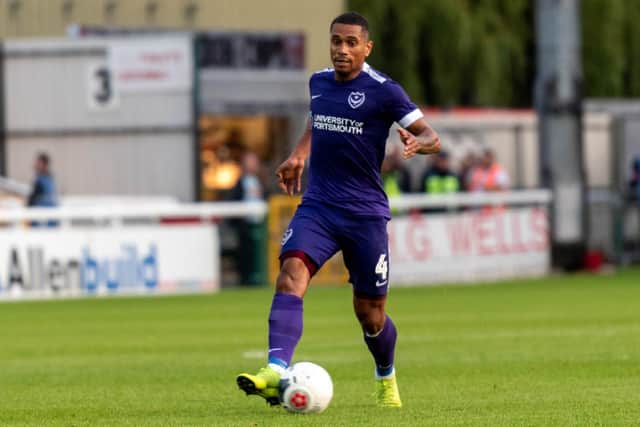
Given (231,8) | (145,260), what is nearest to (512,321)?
(145,260)

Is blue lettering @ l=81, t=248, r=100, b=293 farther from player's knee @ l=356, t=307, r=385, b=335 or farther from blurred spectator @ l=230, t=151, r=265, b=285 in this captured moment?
player's knee @ l=356, t=307, r=385, b=335

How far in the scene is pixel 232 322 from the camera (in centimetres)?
2070

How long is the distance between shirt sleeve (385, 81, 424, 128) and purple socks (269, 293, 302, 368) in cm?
120

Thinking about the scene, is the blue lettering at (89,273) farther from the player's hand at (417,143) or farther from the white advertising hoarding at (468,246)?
the player's hand at (417,143)

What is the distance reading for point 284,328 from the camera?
10234 mm

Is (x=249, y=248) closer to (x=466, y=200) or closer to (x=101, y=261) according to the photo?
(x=101, y=261)

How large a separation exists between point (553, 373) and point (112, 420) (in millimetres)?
3932

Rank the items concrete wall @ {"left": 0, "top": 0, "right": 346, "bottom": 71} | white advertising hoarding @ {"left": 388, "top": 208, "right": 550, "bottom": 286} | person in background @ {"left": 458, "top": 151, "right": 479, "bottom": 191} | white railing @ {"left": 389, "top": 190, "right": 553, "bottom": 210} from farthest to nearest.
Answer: concrete wall @ {"left": 0, "top": 0, "right": 346, "bottom": 71} → person in background @ {"left": 458, "top": 151, "right": 479, "bottom": 191} → white railing @ {"left": 389, "top": 190, "right": 553, "bottom": 210} → white advertising hoarding @ {"left": 388, "top": 208, "right": 550, "bottom": 286}

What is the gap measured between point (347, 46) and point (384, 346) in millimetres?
1794

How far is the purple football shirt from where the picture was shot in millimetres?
10711

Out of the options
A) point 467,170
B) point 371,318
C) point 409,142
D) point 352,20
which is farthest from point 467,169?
point 409,142

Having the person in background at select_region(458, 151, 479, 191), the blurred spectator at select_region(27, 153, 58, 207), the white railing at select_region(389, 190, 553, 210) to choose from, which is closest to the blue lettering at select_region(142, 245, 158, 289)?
the blurred spectator at select_region(27, 153, 58, 207)

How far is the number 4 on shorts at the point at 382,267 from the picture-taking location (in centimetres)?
1076

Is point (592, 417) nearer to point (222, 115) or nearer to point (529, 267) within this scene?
point (529, 267)
